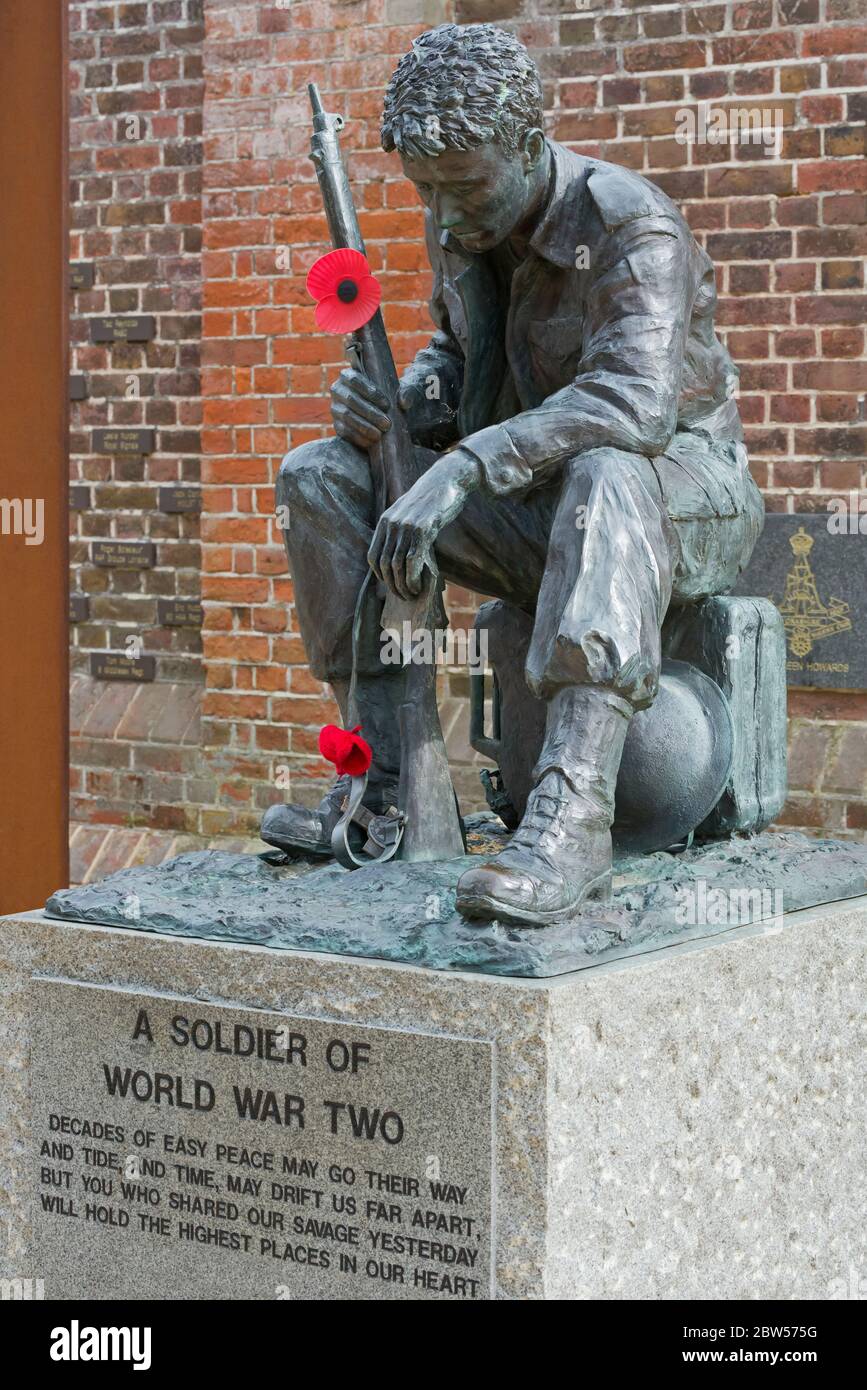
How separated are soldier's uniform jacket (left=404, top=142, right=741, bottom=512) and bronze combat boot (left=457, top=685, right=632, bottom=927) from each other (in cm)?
41

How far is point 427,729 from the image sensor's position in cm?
339

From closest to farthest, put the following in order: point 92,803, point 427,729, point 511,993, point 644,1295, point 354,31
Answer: point 511,993
point 644,1295
point 427,729
point 354,31
point 92,803

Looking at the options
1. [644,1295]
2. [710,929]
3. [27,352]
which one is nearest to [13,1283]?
[644,1295]

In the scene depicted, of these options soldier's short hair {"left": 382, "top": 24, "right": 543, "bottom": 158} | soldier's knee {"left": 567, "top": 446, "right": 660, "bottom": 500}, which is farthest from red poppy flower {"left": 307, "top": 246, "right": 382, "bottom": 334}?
soldier's knee {"left": 567, "top": 446, "right": 660, "bottom": 500}

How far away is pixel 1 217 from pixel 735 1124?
3356 millimetres

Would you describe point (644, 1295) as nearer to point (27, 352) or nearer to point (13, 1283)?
point (13, 1283)

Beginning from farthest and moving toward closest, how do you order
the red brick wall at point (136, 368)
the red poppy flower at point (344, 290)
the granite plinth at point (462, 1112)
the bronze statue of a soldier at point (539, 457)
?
the red brick wall at point (136, 368), the red poppy flower at point (344, 290), the bronze statue of a soldier at point (539, 457), the granite plinth at point (462, 1112)

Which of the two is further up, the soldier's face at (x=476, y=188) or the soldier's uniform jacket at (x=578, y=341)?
the soldier's face at (x=476, y=188)

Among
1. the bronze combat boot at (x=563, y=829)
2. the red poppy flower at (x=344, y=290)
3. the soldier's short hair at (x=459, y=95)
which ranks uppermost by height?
the soldier's short hair at (x=459, y=95)

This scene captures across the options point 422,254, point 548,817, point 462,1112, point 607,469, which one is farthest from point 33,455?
point 462,1112

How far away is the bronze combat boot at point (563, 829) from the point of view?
110 inches

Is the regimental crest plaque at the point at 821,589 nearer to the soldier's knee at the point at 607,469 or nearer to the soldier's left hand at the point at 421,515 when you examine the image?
the soldier's knee at the point at 607,469

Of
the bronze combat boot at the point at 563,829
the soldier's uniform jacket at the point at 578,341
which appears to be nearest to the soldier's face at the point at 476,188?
the soldier's uniform jacket at the point at 578,341

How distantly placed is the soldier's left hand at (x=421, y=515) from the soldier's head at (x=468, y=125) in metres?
0.42
